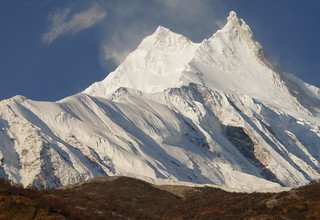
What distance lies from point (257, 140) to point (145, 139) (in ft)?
142

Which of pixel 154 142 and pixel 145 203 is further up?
pixel 154 142

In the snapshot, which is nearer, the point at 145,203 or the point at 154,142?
the point at 145,203

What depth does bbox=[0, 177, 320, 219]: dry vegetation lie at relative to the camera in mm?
31734

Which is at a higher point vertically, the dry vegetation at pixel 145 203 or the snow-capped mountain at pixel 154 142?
A: the snow-capped mountain at pixel 154 142

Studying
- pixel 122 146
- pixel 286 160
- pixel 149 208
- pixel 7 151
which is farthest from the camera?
pixel 286 160

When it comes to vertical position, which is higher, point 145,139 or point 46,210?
point 145,139

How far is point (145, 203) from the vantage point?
5103 cm

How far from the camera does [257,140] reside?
586 feet

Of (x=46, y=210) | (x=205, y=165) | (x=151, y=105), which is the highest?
(x=151, y=105)

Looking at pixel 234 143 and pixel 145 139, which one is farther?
pixel 234 143

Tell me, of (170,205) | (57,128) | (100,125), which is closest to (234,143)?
(100,125)

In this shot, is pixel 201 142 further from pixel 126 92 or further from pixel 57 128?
pixel 57 128

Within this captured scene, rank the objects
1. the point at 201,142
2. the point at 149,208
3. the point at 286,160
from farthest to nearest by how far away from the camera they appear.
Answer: the point at 286,160
the point at 201,142
the point at 149,208

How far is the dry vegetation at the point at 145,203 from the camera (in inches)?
1249
